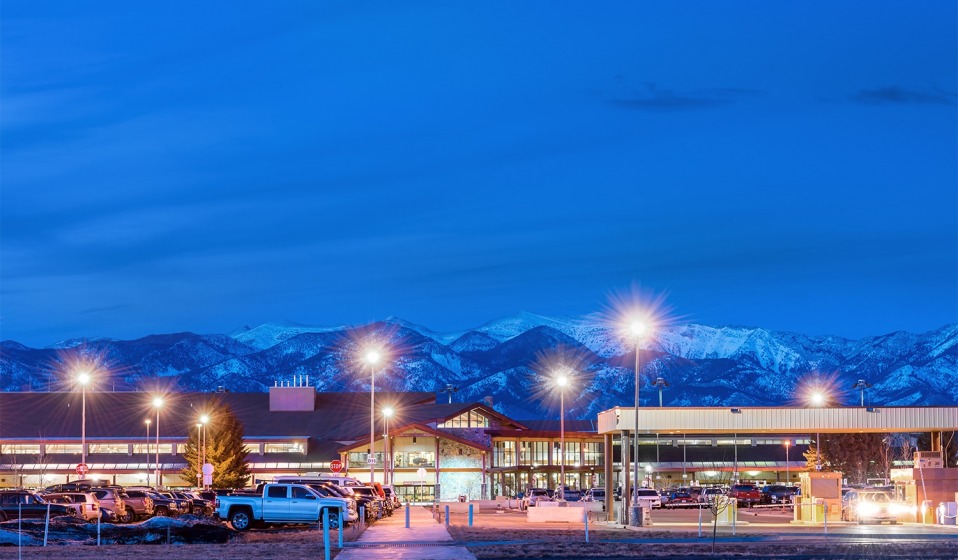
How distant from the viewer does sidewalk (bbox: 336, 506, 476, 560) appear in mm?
35312

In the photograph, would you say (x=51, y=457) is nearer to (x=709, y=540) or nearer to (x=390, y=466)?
(x=390, y=466)

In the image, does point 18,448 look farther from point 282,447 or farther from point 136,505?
point 136,505

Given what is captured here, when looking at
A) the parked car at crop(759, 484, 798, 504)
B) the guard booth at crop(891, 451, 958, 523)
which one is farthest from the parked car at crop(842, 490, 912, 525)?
the parked car at crop(759, 484, 798, 504)

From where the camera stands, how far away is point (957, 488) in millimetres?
59906

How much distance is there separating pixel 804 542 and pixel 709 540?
120 inches

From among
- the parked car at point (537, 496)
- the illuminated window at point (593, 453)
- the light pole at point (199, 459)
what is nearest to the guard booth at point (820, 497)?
the parked car at point (537, 496)

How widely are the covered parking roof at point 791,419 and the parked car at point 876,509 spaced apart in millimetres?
3129

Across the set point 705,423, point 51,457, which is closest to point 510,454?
point 51,457

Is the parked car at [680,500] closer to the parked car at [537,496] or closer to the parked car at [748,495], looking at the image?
the parked car at [748,495]

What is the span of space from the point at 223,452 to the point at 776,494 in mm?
40845

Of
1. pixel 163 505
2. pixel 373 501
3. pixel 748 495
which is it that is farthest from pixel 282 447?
pixel 373 501

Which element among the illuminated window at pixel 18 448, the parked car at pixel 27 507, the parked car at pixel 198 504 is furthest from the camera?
the illuminated window at pixel 18 448

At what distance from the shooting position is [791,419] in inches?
2378

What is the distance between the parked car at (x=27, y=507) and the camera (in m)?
51.1
